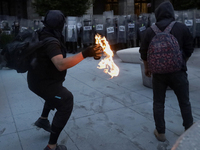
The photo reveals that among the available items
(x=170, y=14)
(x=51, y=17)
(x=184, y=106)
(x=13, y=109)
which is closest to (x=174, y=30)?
(x=170, y=14)

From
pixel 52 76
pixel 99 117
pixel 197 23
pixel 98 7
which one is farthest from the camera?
pixel 98 7

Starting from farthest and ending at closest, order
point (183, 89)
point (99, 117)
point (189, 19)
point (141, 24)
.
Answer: point (189, 19) → point (141, 24) → point (99, 117) → point (183, 89)

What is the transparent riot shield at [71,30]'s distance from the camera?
41.1 ft

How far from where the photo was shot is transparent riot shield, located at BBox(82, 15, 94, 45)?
12.5 m

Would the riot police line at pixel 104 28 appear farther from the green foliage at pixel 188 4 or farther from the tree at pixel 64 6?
the green foliage at pixel 188 4

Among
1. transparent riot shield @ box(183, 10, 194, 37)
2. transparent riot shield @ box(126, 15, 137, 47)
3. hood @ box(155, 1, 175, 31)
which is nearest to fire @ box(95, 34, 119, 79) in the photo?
hood @ box(155, 1, 175, 31)

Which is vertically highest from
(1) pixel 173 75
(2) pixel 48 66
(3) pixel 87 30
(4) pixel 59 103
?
(3) pixel 87 30

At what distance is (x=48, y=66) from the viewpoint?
251 centimetres

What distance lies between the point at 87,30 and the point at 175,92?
403 inches

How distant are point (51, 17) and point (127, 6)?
65.8 feet

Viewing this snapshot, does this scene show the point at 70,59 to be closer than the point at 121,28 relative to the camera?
Yes

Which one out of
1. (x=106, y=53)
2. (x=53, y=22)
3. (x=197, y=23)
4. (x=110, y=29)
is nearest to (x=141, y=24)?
(x=110, y=29)

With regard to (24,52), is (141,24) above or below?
above

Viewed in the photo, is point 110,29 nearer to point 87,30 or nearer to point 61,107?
point 87,30
